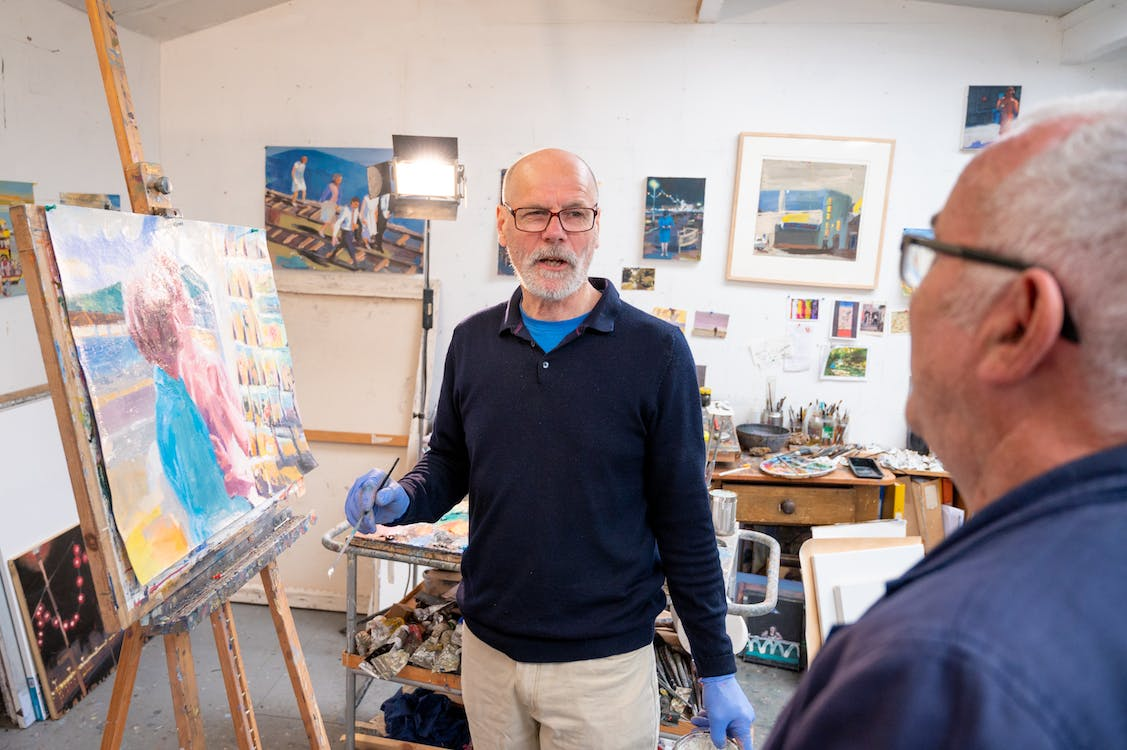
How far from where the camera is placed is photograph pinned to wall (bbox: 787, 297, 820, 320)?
3.02 m

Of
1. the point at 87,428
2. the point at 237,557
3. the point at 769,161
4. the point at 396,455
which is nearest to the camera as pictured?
the point at 87,428

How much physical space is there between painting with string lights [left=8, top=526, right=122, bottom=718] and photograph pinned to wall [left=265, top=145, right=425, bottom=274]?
1.44m

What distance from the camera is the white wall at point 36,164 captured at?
2307mm

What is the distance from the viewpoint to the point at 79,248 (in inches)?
49.1

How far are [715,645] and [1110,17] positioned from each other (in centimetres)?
274

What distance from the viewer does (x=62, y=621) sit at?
2455 mm

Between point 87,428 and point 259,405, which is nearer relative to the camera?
point 87,428

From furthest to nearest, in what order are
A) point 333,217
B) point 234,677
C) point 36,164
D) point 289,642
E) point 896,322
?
point 333,217 → point 896,322 → point 36,164 → point 289,642 → point 234,677

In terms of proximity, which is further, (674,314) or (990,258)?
(674,314)

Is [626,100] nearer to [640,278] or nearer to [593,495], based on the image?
[640,278]

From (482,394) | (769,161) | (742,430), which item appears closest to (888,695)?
(482,394)

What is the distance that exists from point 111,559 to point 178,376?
430 millimetres

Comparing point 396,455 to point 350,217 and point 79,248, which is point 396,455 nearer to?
point 350,217

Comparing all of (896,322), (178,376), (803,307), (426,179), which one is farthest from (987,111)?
(178,376)
